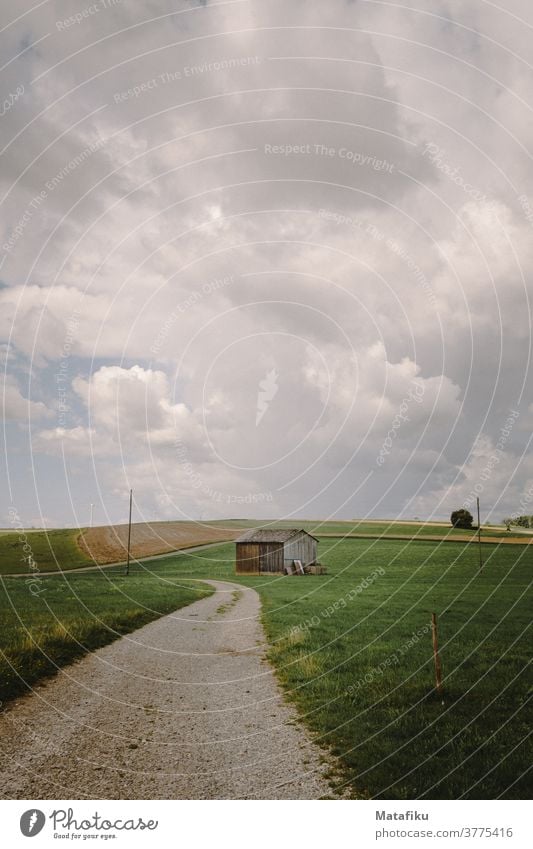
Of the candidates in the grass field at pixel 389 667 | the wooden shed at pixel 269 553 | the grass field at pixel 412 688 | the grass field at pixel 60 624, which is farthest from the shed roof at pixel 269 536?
the grass field at pixel 412 688

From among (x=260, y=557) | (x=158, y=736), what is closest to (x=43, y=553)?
(x=260, y=557)

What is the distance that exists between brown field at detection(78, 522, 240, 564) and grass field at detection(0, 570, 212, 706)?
164 feet

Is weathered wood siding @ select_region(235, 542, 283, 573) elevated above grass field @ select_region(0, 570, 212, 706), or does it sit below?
below

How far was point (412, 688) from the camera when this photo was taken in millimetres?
12109

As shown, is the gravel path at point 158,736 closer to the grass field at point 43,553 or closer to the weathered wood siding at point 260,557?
the weathered wood siding at point 260,557

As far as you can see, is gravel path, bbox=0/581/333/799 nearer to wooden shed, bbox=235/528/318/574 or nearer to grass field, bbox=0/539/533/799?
grass field, bbox=0/539/533/799

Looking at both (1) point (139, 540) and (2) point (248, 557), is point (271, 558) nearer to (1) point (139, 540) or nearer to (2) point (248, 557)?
(2) point (248, 557)

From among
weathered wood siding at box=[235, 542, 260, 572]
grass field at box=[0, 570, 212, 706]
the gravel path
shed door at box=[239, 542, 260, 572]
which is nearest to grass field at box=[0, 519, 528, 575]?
weathered wood siding at box=[235, 542, 260, 572]

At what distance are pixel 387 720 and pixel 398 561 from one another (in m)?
60.0

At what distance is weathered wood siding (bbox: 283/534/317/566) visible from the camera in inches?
2820

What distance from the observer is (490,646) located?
17906 mm
